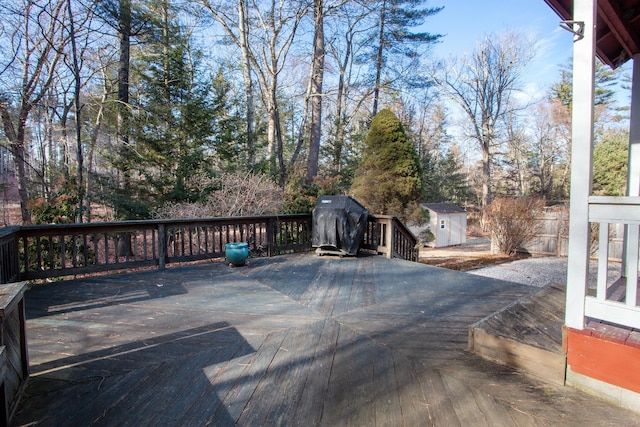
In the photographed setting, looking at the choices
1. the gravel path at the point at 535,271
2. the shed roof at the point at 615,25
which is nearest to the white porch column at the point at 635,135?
the shed roof at the point at 615,25

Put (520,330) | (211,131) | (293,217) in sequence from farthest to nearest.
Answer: (211,131) → (293,217) → (520,330)

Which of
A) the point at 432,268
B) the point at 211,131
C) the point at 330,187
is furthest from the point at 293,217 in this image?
the point at 211,131

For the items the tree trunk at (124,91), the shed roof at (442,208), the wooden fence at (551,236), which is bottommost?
the wooden fence at (551,236)

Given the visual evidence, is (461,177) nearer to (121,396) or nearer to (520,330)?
(520,330)

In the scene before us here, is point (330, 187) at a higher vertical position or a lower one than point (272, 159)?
lower

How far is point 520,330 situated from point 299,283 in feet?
7.80

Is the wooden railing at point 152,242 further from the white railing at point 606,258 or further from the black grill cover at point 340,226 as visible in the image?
the white railing at point 606,258

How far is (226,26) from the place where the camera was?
10430mm

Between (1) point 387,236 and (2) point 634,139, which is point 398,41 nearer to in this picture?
(1) point 387,236

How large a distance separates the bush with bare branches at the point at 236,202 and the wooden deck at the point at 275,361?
3540 millimetres

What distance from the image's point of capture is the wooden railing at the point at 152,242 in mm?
3883

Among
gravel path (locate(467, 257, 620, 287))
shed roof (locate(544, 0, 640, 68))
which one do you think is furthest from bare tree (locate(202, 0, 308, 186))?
shed roof (locate(544, 0, 640, 68))

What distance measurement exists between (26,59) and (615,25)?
34.4 feet

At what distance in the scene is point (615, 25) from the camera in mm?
2420
